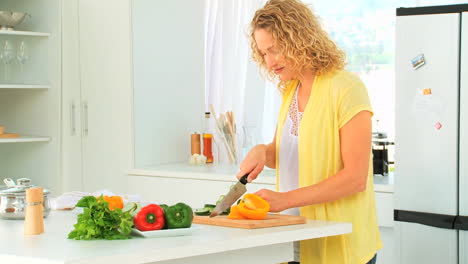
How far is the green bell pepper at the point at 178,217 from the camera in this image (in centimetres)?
206

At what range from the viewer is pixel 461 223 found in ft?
9.64

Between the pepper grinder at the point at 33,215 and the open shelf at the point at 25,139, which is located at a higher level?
the open shelf at the point at 25,139

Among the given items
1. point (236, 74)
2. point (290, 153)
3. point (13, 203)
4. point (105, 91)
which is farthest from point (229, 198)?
point (236, 74)

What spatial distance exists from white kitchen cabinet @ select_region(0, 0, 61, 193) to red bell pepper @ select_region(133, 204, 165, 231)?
2.40 m

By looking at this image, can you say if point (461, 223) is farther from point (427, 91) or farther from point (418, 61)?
point (418, 61)

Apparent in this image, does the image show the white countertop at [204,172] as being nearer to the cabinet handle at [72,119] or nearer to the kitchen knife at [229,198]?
the cabinet handle at [72,119]

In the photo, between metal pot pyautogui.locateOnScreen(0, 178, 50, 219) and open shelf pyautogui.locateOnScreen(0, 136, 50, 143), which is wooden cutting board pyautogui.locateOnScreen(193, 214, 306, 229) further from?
open shelf pyautogui.locateOnScreen(0, 136, 50, 143)

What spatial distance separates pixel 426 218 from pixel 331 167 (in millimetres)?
904

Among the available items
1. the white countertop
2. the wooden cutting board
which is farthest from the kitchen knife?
the white countertop

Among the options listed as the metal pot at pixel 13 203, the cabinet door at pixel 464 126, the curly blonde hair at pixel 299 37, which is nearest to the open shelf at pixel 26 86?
the metal pot at pixel 13 203

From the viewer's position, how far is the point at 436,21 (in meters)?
2.95

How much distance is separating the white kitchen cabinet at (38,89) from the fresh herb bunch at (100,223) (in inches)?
94.9

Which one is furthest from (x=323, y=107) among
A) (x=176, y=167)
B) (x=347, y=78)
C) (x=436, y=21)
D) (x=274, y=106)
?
(x=274, y=106)

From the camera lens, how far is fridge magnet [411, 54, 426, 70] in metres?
2.99
